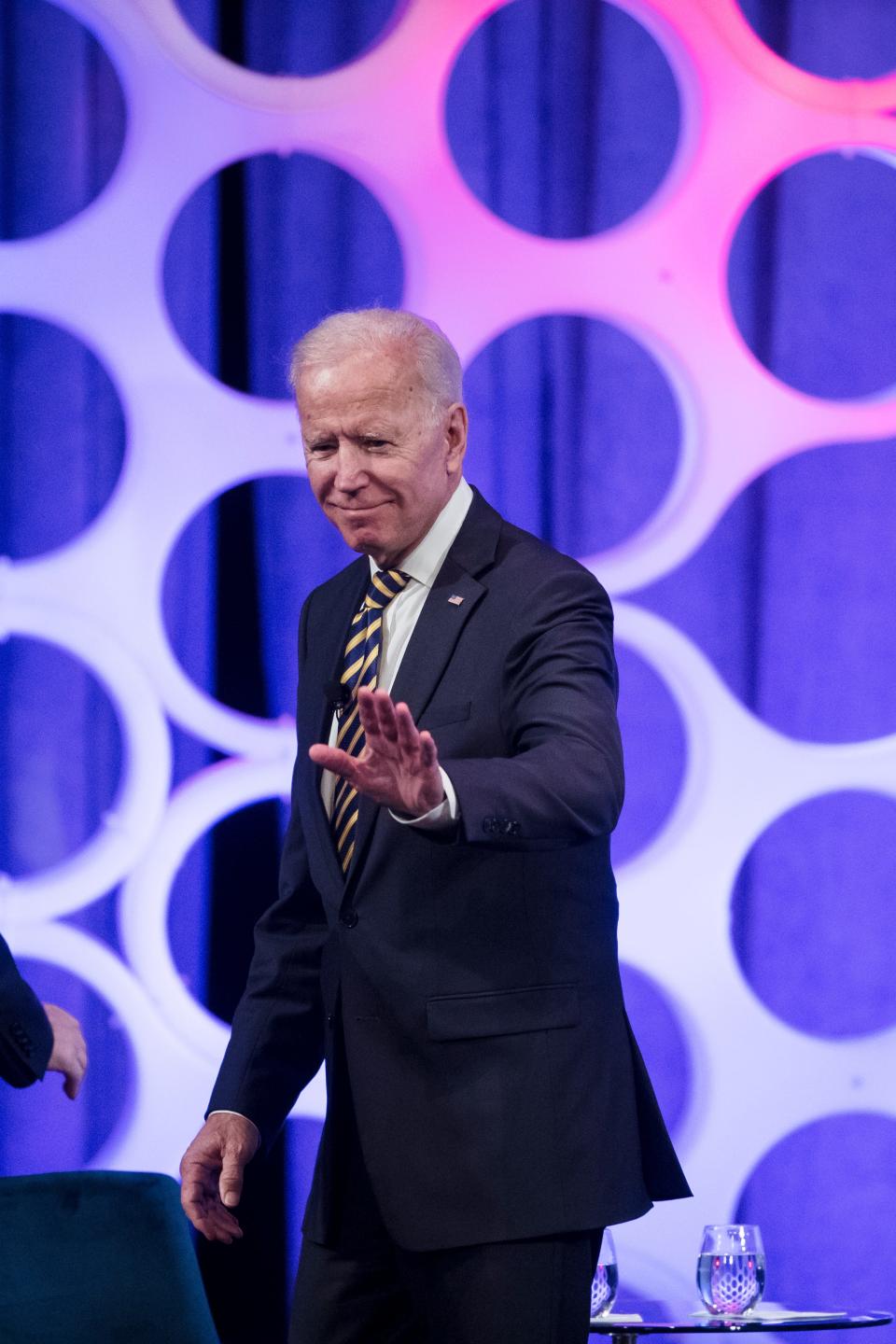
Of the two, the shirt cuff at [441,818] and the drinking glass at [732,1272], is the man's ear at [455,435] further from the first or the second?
the drinking glass at [732,1272]

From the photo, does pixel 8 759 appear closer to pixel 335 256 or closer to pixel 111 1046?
pixel 111 1046

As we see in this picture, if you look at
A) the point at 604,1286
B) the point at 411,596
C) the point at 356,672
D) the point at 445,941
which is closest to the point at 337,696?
the point at 356,672

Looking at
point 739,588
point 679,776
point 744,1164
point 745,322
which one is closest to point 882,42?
point 745,322

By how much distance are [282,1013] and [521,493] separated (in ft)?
4.95

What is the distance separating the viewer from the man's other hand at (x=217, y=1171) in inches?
74.2

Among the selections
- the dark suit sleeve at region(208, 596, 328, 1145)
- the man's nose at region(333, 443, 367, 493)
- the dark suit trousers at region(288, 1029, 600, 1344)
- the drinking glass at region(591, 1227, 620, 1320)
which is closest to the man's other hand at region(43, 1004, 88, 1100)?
the dark suit sleeve at region(208, 596, 328, 1145)

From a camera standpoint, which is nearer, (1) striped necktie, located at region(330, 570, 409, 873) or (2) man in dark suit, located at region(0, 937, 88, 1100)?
(1) striped necktie, located at region(330, 570, 409, 873)

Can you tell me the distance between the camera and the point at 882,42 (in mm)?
3416

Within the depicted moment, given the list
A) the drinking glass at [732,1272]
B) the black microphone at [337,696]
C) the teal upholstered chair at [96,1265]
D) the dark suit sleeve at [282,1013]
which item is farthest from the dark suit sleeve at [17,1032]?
the drinking glass at [732,1272]

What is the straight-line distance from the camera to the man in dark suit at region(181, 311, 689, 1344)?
5.48 ft

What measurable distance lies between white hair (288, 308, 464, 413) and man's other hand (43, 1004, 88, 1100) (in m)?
1.04

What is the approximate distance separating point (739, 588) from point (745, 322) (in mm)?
535

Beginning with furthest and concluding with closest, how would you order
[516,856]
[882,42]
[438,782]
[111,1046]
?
[882,42] < [111,1046] < [516,856] < [438,782]

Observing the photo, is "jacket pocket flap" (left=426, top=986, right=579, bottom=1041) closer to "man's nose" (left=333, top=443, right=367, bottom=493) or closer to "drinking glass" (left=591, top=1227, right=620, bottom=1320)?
"man's nose" (left=333, top=443, right=367, bottom=493)
